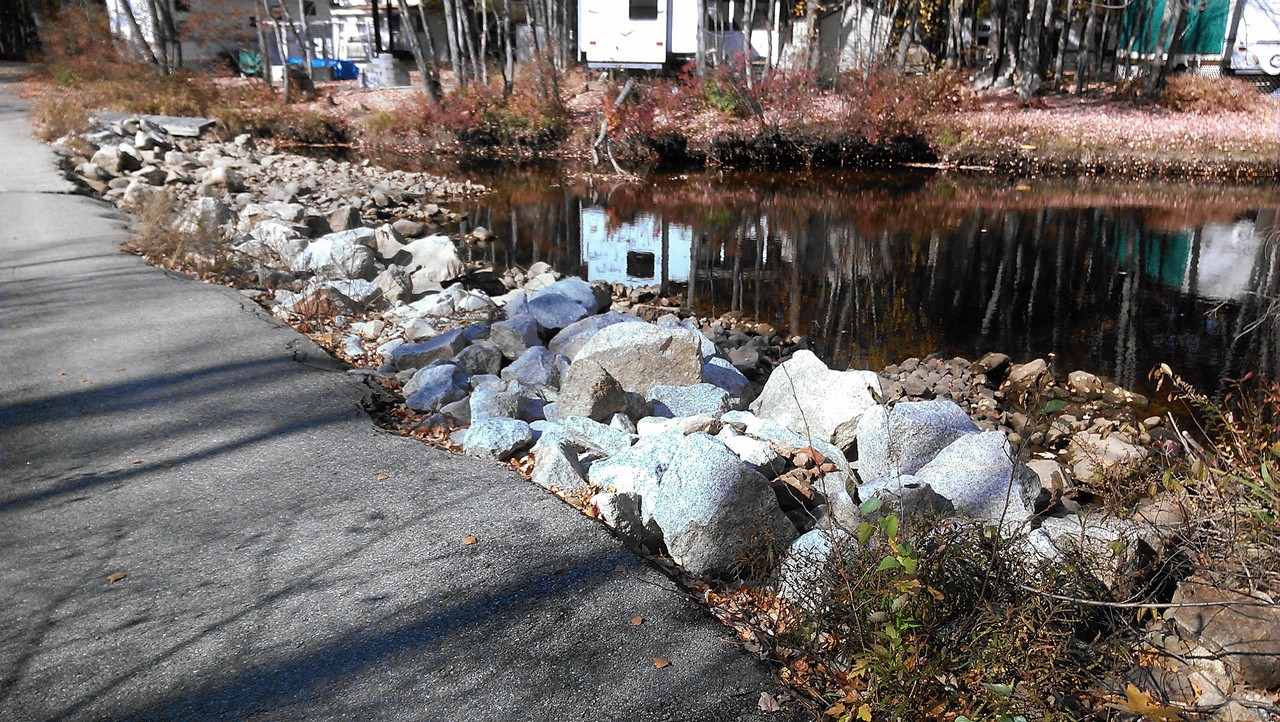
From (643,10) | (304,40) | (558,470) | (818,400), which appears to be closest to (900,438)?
(818,400)

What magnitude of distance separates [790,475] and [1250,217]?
18.6 meters

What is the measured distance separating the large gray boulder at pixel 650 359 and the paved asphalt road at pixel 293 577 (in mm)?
1849

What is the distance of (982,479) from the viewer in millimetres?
5027

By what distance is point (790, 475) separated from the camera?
199 inches

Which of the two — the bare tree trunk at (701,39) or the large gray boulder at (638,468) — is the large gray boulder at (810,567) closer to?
the large gray boulder at (638,468)

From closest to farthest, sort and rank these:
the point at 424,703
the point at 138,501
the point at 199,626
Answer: the point at 424,703, the point at 199,626, the point at 138,501

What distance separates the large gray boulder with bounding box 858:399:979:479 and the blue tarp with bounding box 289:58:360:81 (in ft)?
123

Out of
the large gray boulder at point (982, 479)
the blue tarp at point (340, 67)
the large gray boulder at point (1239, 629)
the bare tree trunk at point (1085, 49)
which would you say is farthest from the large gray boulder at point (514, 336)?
the blue tarp at point (340, 67)

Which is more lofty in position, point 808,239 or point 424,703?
point 424,703

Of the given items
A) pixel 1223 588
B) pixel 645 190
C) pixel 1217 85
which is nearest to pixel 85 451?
pixel 1223 588

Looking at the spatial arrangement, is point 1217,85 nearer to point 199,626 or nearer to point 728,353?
point 728,353

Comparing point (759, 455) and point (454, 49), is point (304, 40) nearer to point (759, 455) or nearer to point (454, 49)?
point (454, 49)

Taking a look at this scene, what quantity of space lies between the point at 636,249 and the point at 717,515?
12956 millimetres

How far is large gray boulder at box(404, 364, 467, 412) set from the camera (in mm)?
6613
